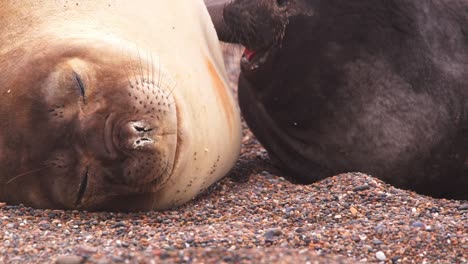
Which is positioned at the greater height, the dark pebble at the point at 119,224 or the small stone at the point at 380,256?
the dark pebble at the point at 119,224

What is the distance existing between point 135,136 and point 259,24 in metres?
1.36

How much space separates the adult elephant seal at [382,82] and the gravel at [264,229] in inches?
9.9

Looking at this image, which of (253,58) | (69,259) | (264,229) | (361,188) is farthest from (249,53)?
(69,259)

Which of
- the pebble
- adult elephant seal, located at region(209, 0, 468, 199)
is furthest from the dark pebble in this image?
adult elephant seal, located at region(209, 0, 468, 199)

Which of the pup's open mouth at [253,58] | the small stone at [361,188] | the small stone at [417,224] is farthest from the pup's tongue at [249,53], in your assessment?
the small stone at [417,224]

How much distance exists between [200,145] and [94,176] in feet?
1.84

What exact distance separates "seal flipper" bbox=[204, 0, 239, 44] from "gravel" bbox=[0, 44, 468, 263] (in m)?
0.92

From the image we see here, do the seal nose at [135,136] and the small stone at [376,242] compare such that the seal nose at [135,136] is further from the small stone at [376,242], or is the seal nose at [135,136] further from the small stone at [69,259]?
the small stone at [376,242]

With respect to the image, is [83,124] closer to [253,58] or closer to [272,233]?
[272,233]

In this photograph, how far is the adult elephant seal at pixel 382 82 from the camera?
169 inches

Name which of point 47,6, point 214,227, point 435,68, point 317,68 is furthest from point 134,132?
point 435,68

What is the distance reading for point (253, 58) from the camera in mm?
4695

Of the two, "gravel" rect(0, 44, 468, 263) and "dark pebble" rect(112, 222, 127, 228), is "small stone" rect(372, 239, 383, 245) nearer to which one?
"gravel" rect(0, 44, 468, 263)

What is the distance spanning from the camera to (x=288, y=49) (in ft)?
14.8
